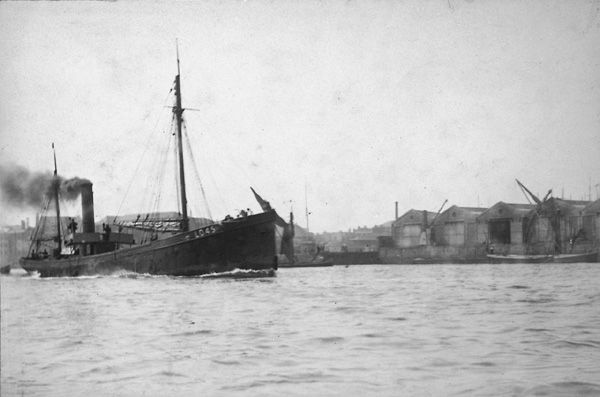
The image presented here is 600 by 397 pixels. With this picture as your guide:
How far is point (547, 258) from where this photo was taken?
50.5m

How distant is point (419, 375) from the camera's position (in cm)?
795

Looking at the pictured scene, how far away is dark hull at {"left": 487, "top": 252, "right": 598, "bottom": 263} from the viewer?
4728 centimetres

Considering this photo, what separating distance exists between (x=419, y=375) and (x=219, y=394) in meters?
2.56

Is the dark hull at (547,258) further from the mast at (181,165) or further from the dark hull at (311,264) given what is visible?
the mast at (181,165)

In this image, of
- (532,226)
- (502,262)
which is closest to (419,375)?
(532,226)

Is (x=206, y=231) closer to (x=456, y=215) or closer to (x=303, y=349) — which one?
(x=303, y=349)

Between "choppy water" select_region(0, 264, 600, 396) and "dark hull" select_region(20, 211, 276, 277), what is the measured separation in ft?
41.3

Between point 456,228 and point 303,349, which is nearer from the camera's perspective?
point 303,349

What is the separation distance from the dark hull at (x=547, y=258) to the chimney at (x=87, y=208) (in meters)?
34.6

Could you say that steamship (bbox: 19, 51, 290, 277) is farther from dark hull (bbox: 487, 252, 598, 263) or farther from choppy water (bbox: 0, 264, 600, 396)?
dark hull (bbox: 487, 252, 598, 263)

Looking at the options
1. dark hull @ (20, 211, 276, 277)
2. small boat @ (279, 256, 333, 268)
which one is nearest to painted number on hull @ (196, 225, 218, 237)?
dark hull @ (20, 211, 276, 277)

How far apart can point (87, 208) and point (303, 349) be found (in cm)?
2603

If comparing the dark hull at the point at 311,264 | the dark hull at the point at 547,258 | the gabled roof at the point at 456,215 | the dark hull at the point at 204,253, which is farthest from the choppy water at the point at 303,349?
the dark hull at the point at 311,264

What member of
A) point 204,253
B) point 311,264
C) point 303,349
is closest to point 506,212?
point 311,264
